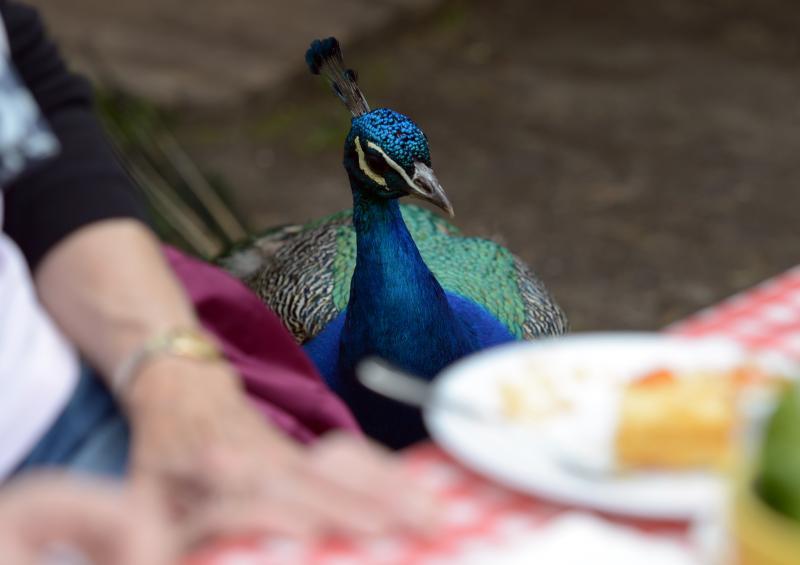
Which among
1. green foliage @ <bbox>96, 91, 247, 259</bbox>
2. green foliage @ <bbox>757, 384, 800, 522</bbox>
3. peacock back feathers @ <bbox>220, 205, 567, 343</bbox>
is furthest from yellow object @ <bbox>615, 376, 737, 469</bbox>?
green foliage @ <bbox>96, 91, 247, 259</bbox>

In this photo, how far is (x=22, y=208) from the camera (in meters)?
1.23

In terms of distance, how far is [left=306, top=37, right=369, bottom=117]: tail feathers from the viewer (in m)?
2.27

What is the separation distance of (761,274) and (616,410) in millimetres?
2824

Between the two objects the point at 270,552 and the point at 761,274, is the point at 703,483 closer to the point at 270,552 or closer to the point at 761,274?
the point at 270,552

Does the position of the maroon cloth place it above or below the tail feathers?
Result: above

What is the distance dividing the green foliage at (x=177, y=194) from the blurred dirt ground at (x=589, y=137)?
818mm

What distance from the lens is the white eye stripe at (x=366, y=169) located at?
6.89 feet

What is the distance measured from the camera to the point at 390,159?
2047mm

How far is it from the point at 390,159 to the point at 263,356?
812 millimetres

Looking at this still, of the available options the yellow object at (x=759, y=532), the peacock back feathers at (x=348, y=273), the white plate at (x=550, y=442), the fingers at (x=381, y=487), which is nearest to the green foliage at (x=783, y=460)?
the yellow object at (x=759, y=532)

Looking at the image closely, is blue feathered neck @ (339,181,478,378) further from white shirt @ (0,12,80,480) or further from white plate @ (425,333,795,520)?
white plate @ (425,333,795,520)

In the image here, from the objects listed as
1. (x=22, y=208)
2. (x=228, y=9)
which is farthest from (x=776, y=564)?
(x=228, y=9)

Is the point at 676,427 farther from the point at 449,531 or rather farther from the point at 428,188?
the point at 428,188

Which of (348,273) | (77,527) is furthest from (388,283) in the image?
(77,527)
